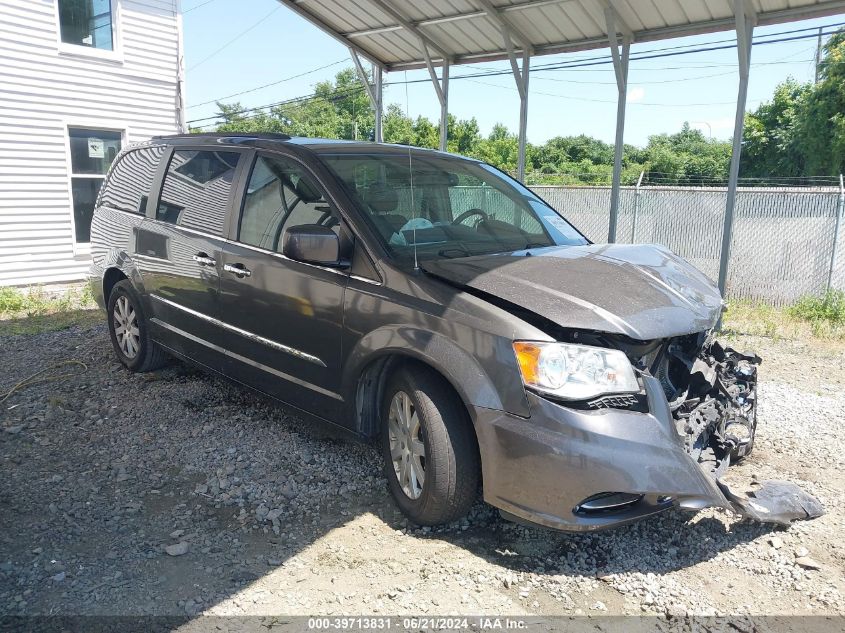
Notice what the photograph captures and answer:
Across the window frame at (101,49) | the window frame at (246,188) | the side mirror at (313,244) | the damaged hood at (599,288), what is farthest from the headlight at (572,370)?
the window frame at (101,49)

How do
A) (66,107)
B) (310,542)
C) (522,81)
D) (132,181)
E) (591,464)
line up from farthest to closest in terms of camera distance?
1. (66,107)
2. (522,81)
3. (132,181)
4. (310,542)
5. (591,464)

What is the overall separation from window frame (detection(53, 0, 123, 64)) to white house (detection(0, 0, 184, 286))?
0.02 meters

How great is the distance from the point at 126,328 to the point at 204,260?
1707mm

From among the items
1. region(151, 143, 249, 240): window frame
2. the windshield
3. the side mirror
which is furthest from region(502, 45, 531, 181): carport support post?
the side mirror

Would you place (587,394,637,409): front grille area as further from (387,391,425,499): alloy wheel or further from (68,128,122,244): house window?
(68,128,122,244): house window

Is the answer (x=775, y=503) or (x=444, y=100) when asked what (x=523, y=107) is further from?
(x=775, y=503)

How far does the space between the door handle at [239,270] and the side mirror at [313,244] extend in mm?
685

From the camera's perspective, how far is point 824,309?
9453 millimetres

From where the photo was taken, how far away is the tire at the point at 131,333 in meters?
5.50

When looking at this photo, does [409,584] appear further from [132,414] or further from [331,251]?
[132,414]

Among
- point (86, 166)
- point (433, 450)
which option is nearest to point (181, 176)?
point (433, 450)

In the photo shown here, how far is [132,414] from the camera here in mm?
4930

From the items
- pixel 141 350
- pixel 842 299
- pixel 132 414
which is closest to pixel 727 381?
pixel 132 414

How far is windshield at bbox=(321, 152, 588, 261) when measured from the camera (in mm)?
3777
